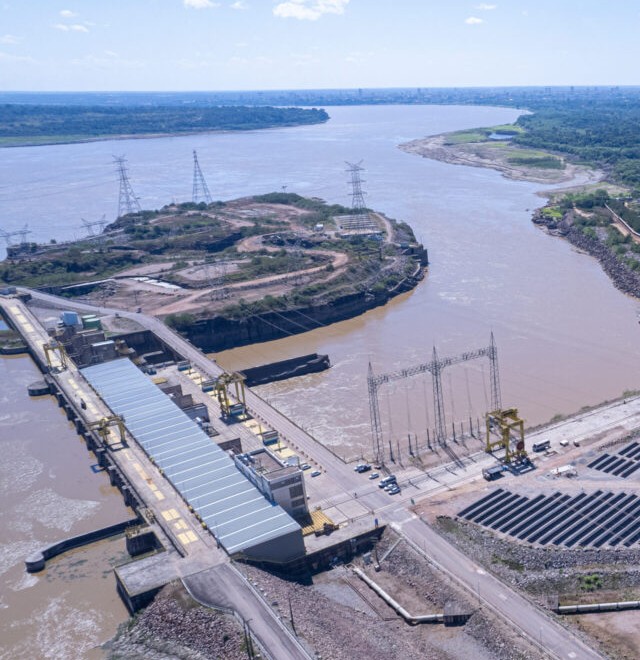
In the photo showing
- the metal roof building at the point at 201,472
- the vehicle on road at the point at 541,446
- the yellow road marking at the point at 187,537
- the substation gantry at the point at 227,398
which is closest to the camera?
the metal roof building at the point at 201,472

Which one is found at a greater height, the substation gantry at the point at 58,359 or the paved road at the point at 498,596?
the substation gantry at the point at 58,359

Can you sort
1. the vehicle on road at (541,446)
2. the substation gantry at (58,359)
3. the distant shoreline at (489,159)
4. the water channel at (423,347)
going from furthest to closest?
the distant shoreline at (489,159) → the substation gantry at (58,359) → the water channel at (423,347) → the vehicle on road at (541,446)

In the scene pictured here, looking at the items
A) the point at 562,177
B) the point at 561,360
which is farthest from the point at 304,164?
the point at 561,360

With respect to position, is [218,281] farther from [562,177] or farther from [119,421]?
[562,177]

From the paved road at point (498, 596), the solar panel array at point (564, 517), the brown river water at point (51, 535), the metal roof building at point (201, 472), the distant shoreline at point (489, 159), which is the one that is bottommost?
the brown river water at point (51, 535)

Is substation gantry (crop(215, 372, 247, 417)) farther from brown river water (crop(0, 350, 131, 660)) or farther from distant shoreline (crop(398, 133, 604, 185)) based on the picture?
distant shoreline (crop(398, 133, 604, 185))

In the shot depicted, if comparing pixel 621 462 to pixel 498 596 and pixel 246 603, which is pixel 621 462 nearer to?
pixel 498 596

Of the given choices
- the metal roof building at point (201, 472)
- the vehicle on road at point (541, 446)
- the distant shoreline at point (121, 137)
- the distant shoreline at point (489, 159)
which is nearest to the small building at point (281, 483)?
the metal roof building at point (201, 472)

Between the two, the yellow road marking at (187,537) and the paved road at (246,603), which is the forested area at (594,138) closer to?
the yellow road marking at (187,537)
